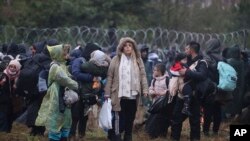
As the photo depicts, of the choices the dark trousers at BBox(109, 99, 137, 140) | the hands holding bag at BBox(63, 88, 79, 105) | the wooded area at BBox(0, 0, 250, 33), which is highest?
the wooded area at BBox(0, 0, 250, 33)

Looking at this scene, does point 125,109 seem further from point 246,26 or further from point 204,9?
point 204,9

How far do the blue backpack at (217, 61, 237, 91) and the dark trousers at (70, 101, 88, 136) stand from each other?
2.35 metres

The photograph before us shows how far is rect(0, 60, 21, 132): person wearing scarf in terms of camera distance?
32.2 ft

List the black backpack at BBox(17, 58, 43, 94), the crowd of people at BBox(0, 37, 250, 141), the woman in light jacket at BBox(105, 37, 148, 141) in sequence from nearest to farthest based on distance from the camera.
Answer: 1. the crowd of people at BBox(0, 37, 250, 141)
2. the woman in light jacket at BBox(105, 37, 148, 141)
3. the black backpack at BBox(17, 58, 43, 94)

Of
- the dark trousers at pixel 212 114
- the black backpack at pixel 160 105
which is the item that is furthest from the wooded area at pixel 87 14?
the black backpack at pixel 160 105

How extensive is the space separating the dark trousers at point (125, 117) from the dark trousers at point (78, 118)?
69cm

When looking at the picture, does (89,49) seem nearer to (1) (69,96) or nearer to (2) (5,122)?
(1) (69,96)

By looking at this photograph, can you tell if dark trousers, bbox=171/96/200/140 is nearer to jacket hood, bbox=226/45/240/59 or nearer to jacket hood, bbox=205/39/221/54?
jacket hood, bbox=205/39/221/54

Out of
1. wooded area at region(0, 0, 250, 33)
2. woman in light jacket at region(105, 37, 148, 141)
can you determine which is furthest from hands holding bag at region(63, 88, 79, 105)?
wooded area at region(0, 0, 250, 33)

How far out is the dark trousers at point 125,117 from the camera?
873cm

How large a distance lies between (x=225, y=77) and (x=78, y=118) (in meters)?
2.59

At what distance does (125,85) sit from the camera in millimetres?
8625

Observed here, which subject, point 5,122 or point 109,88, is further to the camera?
point 5,122

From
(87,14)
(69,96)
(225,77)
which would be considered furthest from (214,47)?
(87,14)
